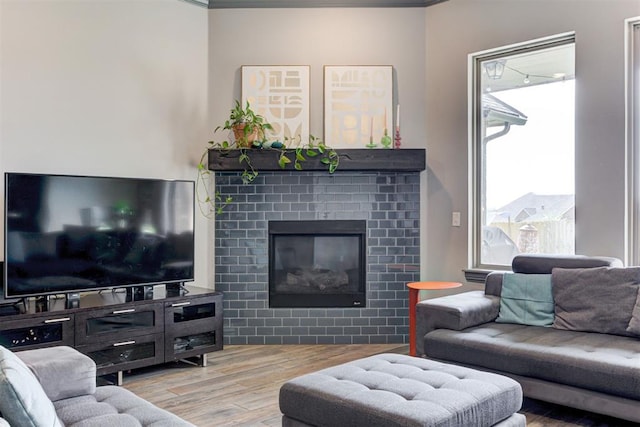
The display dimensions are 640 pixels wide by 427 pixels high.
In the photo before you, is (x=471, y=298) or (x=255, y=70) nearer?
(x=471, y=298)

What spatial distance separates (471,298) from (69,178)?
2811 mm

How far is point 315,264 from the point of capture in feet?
15.7

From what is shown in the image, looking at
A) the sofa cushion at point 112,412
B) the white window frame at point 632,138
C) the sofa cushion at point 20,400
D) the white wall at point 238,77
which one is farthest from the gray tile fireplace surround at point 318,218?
the sofa cushion at point 20,400

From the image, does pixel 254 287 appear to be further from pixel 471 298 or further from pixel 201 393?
pixel 471 298

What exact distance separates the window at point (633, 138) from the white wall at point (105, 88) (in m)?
3.28

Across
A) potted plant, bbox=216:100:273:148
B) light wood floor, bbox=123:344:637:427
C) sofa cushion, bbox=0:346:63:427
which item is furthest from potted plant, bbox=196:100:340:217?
sofa cushion, bbox=0:346:63:427

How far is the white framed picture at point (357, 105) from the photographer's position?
15.4 feet

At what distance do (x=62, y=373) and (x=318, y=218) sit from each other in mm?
2773

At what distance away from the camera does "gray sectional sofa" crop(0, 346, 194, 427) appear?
1585 mm

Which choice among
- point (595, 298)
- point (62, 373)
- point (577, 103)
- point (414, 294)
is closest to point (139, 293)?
point (62, 373)

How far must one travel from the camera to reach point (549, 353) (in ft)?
9.55

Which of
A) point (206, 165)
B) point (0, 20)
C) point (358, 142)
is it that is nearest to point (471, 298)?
point (358, 142)

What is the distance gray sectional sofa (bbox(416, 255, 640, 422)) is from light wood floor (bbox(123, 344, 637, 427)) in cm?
23

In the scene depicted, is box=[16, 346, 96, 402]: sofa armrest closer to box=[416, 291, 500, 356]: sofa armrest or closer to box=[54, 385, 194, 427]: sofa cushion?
box=[54, 385, 194, 427]: sofa cushion
